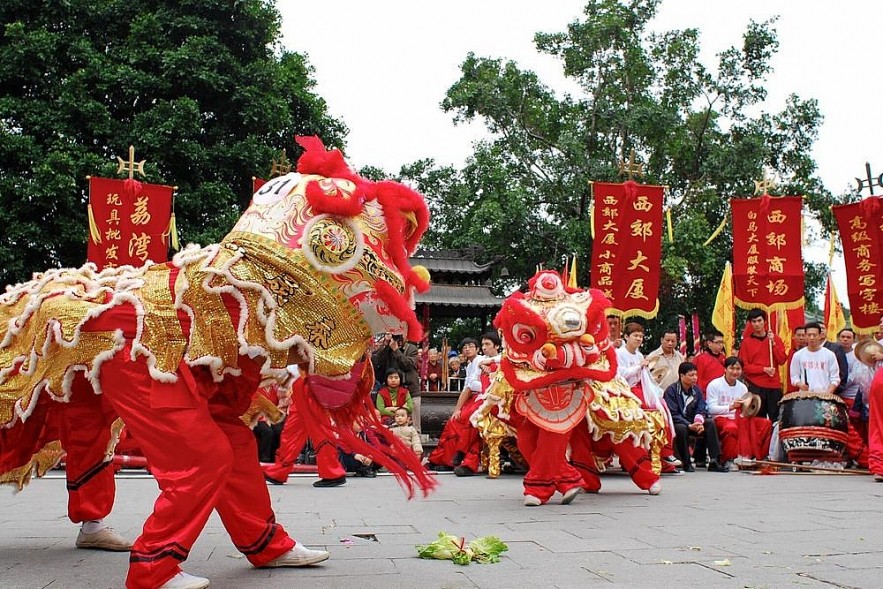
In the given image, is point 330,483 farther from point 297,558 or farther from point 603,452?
point 297,558

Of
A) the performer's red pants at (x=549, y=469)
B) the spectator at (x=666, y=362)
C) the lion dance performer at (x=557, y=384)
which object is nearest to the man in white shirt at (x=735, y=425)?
the spectator at (x=666, y=362)

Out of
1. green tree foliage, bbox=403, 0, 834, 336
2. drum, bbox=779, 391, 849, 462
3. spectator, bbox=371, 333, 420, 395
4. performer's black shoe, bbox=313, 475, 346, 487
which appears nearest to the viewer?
performer's black shoe, bbox=313, 475, 346, 487

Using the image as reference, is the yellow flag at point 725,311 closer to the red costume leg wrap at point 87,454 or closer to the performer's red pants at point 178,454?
the red costume leg wrap at point 87,454

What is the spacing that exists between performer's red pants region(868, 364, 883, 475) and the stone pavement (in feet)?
2.12

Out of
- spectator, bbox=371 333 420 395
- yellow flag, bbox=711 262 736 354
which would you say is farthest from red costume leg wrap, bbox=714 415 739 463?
yellow flag, bbox=711 262 736 354

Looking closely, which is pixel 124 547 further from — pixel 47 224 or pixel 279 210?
pixel 47 224

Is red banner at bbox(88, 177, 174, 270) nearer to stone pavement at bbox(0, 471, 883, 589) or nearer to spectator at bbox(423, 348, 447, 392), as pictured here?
stone pavement at bbox(0, 471, 883, 589)

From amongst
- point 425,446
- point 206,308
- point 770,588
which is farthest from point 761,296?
point 206,308

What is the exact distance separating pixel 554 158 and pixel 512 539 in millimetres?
15338

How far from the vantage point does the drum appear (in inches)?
331

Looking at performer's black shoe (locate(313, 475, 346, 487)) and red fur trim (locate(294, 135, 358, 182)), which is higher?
red fur trim (locate(294, 135, 358, 182))

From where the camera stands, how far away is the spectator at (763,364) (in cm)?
995

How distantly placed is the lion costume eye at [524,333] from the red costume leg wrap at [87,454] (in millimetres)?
2799

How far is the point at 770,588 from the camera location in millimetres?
3016
